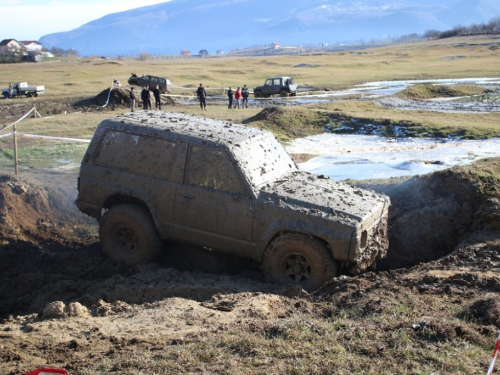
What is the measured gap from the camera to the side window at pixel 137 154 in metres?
8.22

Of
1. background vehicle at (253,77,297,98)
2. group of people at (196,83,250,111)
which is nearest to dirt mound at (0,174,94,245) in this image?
group of people at (196,83,250,111)

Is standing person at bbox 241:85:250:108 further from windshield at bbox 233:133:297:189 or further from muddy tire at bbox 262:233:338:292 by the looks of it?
muddy tire at bbox 262:233:338:292

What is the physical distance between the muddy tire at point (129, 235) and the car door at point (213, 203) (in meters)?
0.48

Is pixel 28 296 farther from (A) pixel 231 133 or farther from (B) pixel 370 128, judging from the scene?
(B) pixel 370 128

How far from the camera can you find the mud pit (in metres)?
5.32

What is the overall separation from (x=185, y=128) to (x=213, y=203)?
1.34m

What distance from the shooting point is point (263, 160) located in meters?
8.27

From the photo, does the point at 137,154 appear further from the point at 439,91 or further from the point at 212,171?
the point at 439,91

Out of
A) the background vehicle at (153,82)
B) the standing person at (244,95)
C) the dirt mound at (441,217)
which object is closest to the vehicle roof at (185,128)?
the dirt mound at (441,217)

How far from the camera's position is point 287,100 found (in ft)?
114

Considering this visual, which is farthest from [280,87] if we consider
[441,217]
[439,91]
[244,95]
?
[441,217]

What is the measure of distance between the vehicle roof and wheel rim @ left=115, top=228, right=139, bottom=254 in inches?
57.8

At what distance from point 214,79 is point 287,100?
20753mm

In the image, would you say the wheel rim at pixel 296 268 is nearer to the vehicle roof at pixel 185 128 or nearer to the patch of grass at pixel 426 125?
the vehicle roof at pixel 185 128
